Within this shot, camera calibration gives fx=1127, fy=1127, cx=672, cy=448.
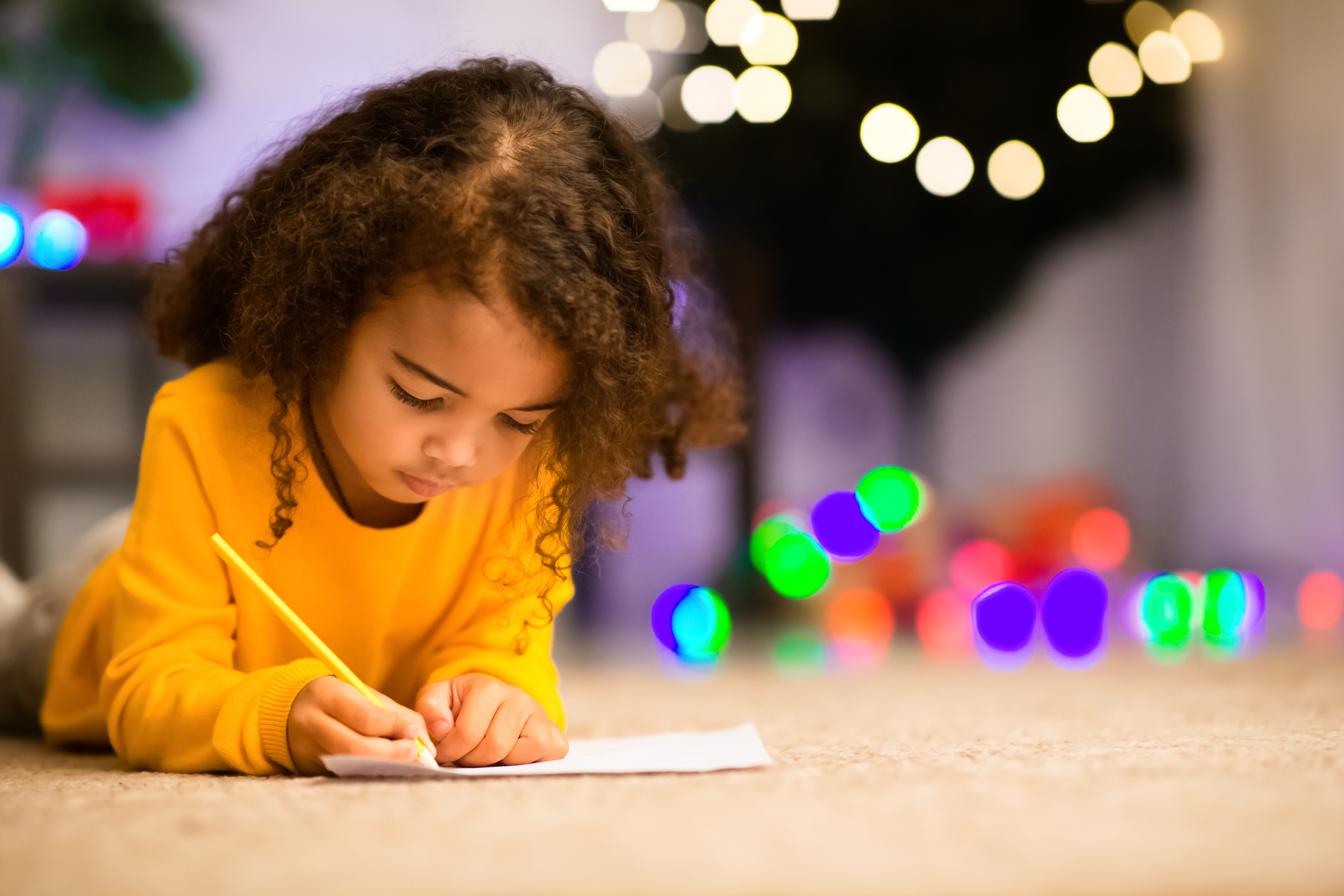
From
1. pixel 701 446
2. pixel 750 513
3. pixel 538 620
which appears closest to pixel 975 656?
pixel 750 513

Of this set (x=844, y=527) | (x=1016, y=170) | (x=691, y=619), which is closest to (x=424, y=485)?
(x=691, y=619)

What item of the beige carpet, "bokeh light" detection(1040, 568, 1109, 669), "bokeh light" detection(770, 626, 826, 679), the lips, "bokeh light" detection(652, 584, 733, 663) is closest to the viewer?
the beige carpet

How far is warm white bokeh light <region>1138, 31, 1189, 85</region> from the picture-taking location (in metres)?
1.94

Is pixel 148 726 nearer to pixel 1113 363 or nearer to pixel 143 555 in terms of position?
pixel 143 555

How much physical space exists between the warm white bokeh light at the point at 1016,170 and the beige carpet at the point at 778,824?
144 centimetres

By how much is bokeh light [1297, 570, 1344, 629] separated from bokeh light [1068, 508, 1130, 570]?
27 centimetres

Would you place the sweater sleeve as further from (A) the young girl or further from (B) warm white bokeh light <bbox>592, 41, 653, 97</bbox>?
(B) warm white bokeh light <bbox>592, 41, 653, 97</bbox>

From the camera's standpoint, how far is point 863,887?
374 millimetres

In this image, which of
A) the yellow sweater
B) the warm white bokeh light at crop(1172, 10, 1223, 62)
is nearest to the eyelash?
the yellow sweater

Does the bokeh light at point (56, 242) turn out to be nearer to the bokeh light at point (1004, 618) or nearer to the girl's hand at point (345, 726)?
the girl's hand at point (345, 726)

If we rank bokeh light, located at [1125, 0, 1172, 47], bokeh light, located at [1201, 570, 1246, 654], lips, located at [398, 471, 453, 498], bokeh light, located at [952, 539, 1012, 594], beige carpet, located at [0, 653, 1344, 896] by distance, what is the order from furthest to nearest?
bokeh light, located at [1125, 0, 1172, 47] → bokeh light, located at [952, 539, 1012, 594] → bokeh light, located at [1201, 570, 1246, 654] → lips, located at [398, 471, 453, 498] → beige carpet, located at [0, 653, 1344, 896]

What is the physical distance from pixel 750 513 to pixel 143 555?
47.1 inches

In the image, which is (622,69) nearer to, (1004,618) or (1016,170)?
(1016,170)

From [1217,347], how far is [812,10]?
Result: 0.91m
